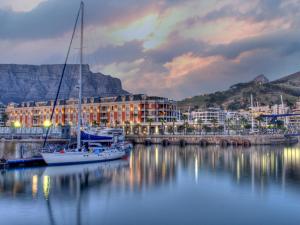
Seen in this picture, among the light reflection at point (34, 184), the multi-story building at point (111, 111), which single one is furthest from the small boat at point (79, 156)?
the multi-story building at point (111, 111)

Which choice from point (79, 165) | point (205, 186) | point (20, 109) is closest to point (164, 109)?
point (20, 109)

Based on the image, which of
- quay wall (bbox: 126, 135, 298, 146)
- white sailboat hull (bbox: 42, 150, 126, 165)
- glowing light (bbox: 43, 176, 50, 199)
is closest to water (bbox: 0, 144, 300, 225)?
glowing light (bbox: 43, 176, 50, 199)

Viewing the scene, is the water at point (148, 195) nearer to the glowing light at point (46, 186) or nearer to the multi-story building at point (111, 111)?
the glowing light at point (46, 186)

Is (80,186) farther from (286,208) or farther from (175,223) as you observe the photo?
(286,208)

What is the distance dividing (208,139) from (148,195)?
94311 mm

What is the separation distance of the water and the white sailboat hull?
186cm

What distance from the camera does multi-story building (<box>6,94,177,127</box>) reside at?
165500mm

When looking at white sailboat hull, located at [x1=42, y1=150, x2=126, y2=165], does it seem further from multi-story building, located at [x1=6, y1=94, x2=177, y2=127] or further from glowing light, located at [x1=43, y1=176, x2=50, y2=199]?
multi-story building, located at [x1=6, y1=94, x2=177, y2=127]

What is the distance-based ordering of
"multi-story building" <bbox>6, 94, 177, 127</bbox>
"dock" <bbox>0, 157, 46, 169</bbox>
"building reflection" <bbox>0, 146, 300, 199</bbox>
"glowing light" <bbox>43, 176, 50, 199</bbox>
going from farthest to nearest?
"multi-story building" <bbox>6, 94, 177, 127</bbox> → "dock" <bbox>0, 157, 46, 169</bbox> → "building reflection" <bbox>0, 146, 300, 199</bbox> → "glowing light" <bbox>43, 176, 50, 199</bbox>

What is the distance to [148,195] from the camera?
41344 mm

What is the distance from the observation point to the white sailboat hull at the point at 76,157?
202ft

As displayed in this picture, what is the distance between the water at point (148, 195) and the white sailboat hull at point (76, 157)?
6.10 ft

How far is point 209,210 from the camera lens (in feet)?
117

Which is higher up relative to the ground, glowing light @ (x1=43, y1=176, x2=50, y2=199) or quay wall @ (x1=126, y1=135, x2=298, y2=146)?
quay wall @ (x1=126, y1=135, x2=298, y2=146)
